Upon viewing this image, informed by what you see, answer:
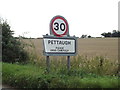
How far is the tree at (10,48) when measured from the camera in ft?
54.4

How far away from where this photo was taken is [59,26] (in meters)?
10.4

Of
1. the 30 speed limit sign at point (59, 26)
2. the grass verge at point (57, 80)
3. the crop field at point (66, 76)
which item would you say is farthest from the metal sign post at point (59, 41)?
the grass verge at point (57, 80)

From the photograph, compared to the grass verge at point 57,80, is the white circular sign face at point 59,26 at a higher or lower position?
higher

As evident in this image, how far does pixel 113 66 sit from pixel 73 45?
7.83ft

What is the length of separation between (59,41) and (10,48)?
701 cm

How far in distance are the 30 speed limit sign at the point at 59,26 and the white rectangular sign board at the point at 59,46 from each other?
22cm

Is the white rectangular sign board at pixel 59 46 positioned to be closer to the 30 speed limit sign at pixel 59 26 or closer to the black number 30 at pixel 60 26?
the 30 speed limit sign at pixel 59 26

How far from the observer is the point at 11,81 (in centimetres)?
999

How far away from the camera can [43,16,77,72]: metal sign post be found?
10.1 meters

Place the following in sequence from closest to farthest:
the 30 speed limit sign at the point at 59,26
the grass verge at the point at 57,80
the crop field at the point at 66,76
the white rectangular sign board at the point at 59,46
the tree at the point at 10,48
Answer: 1. the grass verge at the point at 57,80
2. the crop field at the point at 66,76
3. the white rectangular sign board at the point at 59,46
4. the 30 speed limit sign at the point at 59,26
5. the tree at the point at 10,48

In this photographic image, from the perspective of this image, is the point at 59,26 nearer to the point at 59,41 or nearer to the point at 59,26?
the point at 59,26

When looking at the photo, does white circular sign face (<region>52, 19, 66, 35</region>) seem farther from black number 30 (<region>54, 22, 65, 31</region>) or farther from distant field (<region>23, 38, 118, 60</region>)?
distant field (<region>23, 38, 118, 60</region>)

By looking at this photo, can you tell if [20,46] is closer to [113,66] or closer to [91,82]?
[113,66]

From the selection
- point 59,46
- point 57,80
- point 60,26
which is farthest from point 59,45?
point 57,80
